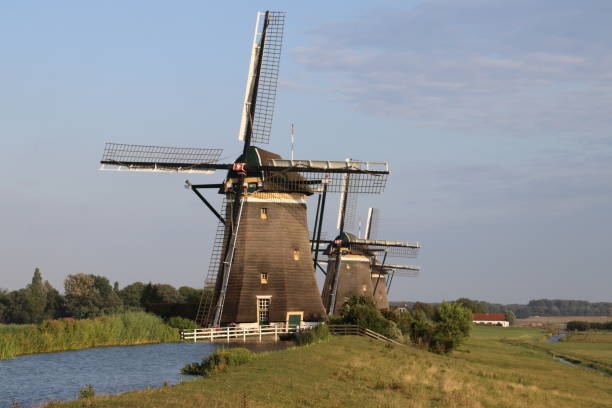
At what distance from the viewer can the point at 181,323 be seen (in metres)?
46.2

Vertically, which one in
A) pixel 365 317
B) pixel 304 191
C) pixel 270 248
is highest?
pixel 304 191

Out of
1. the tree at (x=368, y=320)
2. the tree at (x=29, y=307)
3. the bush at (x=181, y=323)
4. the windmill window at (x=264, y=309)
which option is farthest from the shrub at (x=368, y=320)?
the tree at (x=29, y=307)

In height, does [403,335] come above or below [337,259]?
below

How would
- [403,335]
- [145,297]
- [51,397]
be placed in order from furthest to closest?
[145,297] < [403,335] < [51,397]

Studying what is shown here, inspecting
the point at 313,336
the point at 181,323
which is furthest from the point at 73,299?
the point at 313,336

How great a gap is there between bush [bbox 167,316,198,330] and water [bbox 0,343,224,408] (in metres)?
6.11

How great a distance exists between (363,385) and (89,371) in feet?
34.1

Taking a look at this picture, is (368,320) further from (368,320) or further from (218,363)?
(218,363)

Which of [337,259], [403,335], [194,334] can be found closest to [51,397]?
[194,334]

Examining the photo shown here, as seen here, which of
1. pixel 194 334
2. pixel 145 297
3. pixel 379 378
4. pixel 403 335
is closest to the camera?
pixel 379 378

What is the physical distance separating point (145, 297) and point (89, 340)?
20.9 metres

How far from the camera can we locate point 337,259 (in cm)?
7650

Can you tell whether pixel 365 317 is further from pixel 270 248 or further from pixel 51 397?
pixel 51 397

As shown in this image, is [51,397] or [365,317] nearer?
[51,397]
